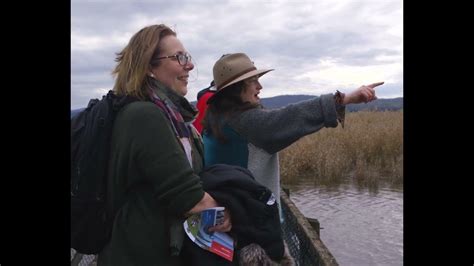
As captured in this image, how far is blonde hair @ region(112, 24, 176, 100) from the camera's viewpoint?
155 centimetres

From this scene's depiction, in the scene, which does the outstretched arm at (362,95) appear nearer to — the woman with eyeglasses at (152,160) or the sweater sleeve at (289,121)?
the sweater sleeve at (289,121)

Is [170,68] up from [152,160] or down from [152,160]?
up

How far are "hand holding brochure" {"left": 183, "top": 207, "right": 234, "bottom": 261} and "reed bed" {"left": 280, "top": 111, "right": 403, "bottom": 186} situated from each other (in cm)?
903

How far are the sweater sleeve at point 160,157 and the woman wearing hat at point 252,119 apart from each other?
624 millimetres

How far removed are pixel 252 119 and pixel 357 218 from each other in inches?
267

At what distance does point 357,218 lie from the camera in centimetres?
838

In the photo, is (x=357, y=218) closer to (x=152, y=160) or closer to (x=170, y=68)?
(x=170, y=68)

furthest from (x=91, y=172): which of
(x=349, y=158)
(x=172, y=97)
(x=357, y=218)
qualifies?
(x=349, y=158)

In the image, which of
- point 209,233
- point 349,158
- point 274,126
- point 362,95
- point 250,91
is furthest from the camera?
point 349,158

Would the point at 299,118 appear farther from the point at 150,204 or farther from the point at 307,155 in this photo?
the point at 307,155

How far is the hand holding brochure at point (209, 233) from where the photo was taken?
154 centimetres

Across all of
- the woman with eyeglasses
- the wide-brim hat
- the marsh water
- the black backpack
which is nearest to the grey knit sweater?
the wide-brim hat
